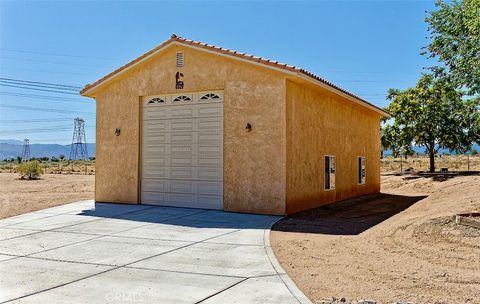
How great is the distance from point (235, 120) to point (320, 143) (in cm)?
364

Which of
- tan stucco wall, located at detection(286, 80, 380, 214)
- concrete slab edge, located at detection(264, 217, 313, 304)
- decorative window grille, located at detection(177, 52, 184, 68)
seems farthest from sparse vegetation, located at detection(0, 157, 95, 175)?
concrete slab edge, located at detection(264, 217, 313, 304)

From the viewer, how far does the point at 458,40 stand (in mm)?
13219

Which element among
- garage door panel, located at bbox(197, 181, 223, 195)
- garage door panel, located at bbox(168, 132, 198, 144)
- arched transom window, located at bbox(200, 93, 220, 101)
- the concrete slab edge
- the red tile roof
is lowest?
the concrete slab edge

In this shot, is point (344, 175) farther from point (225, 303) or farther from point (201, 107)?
point (225, 303)

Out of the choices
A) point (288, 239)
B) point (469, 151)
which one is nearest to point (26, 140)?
point (469, 151)

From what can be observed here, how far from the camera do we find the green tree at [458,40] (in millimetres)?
11828

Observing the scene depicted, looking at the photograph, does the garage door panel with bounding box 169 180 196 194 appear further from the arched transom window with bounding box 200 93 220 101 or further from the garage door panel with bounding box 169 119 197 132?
the arched transom window with bounding box 200 93 220 101

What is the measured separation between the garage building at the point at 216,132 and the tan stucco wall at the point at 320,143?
61 mm

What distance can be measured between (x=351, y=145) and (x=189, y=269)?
13.3 m

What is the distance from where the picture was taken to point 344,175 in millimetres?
17938

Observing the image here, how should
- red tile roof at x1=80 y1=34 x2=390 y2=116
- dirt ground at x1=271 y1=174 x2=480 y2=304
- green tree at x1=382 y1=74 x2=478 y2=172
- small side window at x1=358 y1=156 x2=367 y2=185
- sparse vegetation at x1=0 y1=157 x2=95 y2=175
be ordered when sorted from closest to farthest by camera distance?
1. dirt ground at x1=271 y1=174 x2=480 y2=304
2. red tile roof at x1=80 y1=34 x2=390 y2=116
3. small side window at x1=358 y1=156 x2=367 y2=185
4. green tree at x1=382 y1=74 x2=478 y2=172
5. sparse vegetation at x1=0 y1=157 x2=95 y2=175

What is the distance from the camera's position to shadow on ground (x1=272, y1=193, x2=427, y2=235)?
1081 cm

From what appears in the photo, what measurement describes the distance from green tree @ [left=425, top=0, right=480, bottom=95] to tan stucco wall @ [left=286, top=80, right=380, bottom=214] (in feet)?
12.8

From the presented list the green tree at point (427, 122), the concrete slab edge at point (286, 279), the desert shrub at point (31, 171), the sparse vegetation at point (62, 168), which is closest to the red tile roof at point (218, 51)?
the concrete slab edge at point (286, 279)
